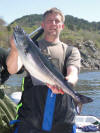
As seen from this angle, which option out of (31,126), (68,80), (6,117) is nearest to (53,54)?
(68,80)

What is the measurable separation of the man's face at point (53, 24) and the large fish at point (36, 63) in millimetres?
614

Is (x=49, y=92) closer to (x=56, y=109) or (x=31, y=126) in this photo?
(x=56, y=109)

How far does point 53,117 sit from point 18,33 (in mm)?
1442

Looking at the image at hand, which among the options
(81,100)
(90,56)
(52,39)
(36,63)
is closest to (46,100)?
(81,100)

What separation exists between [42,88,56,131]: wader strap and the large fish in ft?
1.48

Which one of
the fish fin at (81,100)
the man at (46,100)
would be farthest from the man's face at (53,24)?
the fish fin at (81,100)

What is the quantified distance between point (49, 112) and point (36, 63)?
0.91m

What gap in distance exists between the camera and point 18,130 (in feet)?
12.5

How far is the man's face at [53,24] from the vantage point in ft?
12.6

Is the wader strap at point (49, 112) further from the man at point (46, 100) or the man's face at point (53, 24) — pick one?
the man's face at point (53, 24)

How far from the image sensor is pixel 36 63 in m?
3.33

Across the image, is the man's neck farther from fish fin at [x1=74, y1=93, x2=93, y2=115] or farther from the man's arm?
fish fin at [x1=74, y1=93, x2=93, y2=115]

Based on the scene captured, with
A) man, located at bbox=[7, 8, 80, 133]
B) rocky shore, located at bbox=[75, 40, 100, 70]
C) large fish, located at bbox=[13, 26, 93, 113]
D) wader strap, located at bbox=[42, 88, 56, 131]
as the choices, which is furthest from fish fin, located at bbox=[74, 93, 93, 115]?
rocky shore, located at bbox=[75, 40, 100, 70]

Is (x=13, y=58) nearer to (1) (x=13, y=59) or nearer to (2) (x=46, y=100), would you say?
(1) (x=13, y=59)
